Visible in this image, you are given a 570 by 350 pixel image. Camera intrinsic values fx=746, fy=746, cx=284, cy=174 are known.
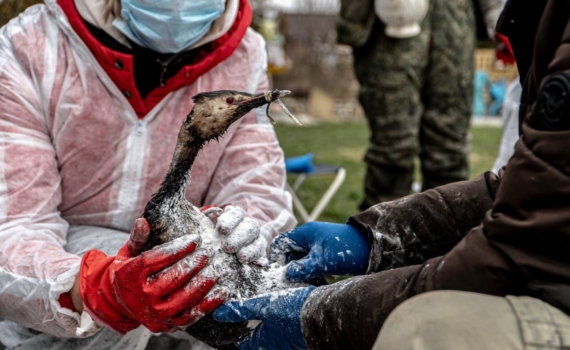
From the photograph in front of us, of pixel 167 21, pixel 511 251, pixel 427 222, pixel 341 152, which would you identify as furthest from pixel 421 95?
A: pixel 341 152

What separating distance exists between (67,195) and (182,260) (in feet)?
2.85

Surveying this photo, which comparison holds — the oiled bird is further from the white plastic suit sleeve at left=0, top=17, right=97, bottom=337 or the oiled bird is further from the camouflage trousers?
the camouflage trousers

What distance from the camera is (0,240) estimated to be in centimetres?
249

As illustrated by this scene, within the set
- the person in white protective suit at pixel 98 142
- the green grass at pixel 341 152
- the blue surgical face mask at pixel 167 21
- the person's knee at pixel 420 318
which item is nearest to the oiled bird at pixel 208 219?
the person in white protective suit at pixel 98 142

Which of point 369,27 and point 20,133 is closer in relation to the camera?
point 20,133

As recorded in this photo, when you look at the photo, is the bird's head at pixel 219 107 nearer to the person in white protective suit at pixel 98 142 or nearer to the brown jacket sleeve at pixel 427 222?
the person in white protective suit at pixel 98 142

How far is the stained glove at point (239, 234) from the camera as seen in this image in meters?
2.32

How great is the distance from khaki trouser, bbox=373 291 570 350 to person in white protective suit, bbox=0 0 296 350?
2.84 feet

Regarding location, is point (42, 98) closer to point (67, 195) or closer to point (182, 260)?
point (67, 195)

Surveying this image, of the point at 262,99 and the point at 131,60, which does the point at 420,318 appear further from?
the point at 131,60

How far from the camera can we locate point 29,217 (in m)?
2.59

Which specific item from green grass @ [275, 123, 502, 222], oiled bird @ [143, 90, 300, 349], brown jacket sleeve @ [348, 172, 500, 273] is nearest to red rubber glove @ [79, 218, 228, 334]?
oiled bird @ [143, 90, 300, 349]

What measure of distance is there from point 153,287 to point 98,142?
871 millimetres

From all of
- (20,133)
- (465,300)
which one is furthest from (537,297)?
(20,133)
